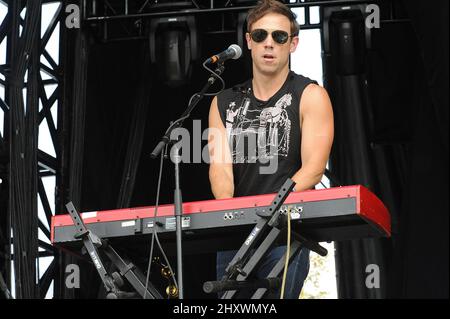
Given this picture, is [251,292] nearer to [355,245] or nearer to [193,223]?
[193,223]

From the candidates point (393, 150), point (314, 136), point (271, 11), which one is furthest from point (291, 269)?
point (393, 150)

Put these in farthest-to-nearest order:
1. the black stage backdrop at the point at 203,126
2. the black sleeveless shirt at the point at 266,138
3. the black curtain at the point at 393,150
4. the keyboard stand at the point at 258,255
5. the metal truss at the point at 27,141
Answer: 1. the black stage backdrop at the point at 203,126
2. the black curtain at the point at 393,150
3. the metal truss at the point at 27,141
4. the black sleeveless shirt at the point at 266,138
5. the keyboard stand at the point at 258,255

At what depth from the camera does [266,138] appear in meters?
3.41

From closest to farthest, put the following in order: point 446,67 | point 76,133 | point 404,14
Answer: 1. point 446,67
2. point 76,133
3. point 404,14

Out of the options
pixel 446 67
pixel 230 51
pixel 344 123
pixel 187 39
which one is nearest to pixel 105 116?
pixel 187 39

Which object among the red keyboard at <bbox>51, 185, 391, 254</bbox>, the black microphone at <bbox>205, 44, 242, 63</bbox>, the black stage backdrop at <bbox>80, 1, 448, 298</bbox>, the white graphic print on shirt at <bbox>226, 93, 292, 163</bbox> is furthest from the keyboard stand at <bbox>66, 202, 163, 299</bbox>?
the black stage backdrop at <bbox>80, 1, 448, 298</bbox>

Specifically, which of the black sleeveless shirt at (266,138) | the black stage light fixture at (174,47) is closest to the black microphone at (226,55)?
the black sleeveless shirt at (266,138)

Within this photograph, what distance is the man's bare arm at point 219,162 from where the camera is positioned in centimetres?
343

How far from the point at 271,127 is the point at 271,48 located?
0.31 meters

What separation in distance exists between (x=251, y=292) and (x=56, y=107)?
327cm

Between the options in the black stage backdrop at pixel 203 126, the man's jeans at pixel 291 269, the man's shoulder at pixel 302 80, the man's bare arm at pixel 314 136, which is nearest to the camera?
the man's jeans at pixel 291 269

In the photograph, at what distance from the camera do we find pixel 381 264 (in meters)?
6.38

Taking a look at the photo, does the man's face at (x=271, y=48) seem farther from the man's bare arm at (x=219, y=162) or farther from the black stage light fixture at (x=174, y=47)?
the black stage light fixture at (x=174, y=47)

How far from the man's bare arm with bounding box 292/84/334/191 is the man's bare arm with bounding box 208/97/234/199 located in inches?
11.8
